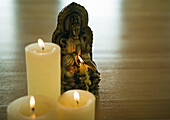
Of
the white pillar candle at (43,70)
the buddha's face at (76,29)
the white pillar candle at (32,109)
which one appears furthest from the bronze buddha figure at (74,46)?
the white pillar candle at (32,109)

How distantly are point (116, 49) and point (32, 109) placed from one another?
3.13 ft

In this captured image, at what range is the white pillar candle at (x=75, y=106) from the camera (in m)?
0.86

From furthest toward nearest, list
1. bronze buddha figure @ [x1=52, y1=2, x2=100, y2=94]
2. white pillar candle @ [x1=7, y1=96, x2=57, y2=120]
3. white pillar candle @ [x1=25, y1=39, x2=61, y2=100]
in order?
bronze buddha figure @ [x1=52, y1=2, x2=100, y2=94] → white pillar candle @ [x1=25, y1=39, x2=61, y2=100] → white pillar candle @ [x1=7, y1=96, x2=57, y2=120]

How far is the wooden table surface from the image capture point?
48.1 inches

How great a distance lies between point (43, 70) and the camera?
960mm

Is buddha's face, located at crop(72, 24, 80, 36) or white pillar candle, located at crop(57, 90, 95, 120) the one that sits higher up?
buddha's face, located at crop(72, 24, 80, 36)

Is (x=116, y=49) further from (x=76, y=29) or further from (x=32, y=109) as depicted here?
(x=32, y=109)

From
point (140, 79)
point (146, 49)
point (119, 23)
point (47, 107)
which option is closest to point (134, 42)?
point (146, 49)

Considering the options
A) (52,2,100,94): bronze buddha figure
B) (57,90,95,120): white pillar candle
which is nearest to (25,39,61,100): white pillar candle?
(57,90,95,120): white pillar candle

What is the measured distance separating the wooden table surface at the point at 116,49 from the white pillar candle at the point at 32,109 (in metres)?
0.31

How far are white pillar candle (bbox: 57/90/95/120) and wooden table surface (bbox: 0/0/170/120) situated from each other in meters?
0.25

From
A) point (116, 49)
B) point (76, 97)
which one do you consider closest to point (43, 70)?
point (76, 97)

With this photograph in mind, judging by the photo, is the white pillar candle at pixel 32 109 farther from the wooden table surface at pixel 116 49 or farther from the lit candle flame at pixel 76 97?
the wooden table surface at pixel 116 49

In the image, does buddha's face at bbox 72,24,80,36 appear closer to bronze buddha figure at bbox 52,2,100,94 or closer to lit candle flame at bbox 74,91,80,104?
bronze buddha figure at bbox 52,2,100,94
